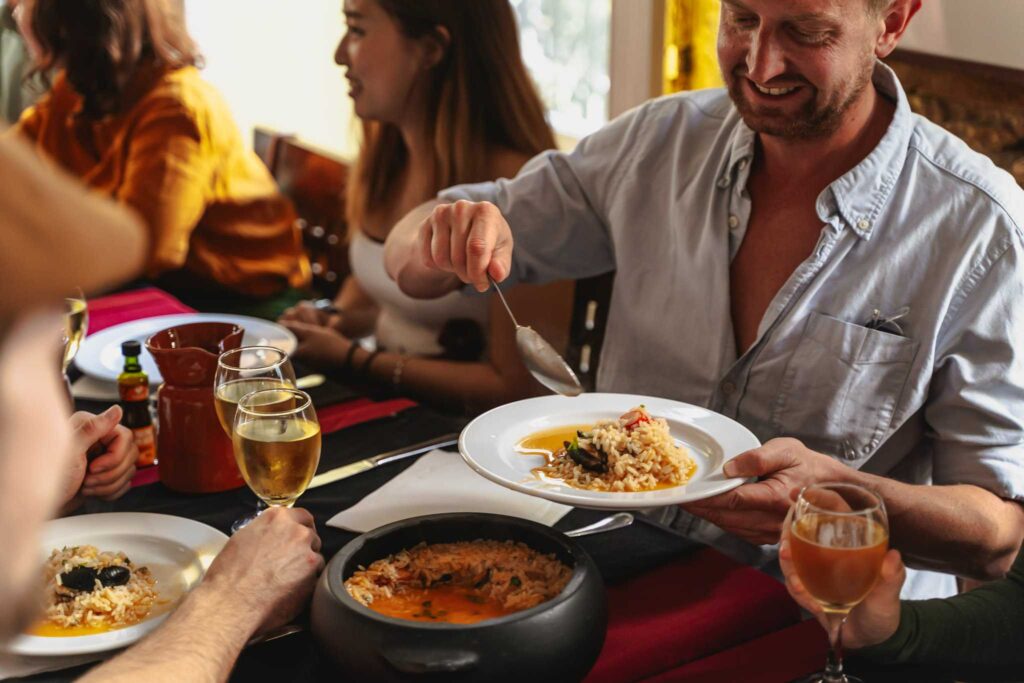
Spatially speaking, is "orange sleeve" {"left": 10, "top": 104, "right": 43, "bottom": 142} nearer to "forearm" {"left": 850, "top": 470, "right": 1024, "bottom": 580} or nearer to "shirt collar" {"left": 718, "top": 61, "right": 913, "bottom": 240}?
"shirt collar" {"left": 718, "top": 61, "right": 913, "bottom": 240}

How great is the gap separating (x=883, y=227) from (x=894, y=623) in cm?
73

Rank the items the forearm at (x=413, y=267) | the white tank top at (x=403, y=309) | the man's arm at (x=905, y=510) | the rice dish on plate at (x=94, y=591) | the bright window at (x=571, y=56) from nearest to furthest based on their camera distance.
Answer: the rice dish on plate at (x=94, y=591) < the man's arm at (x=905, y=510) < the forearm at (x=413, y=267) < the white tank top at (x=403, y=309) < the bright window at (x=571, y=56)

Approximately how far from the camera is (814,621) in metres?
1.25

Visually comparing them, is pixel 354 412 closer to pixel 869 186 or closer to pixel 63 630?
pixel 63 630

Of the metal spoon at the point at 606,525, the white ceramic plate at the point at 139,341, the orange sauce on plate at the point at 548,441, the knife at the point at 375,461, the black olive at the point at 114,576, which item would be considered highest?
the orange sauce on plate at the point at 548,441

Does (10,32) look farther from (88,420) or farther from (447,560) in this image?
(447,560)

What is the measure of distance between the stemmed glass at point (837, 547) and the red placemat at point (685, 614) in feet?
0.53

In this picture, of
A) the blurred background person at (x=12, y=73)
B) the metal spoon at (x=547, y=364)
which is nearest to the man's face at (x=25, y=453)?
the metal spoon at (x=547, y=364)

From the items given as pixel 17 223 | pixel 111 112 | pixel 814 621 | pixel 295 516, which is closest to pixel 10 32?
pixel 111 112

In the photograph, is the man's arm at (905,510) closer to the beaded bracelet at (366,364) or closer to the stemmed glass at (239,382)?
the stemmed glass at (239,382)

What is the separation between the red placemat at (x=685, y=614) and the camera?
117 centimetres

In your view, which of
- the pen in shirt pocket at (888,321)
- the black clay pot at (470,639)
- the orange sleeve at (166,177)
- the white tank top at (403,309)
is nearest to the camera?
the black clay pot at (470,639)

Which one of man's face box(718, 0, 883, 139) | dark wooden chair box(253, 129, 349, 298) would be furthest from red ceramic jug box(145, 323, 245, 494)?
dark wooden chair box(253, 129, 349, 298)

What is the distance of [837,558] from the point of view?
103 centimetres
